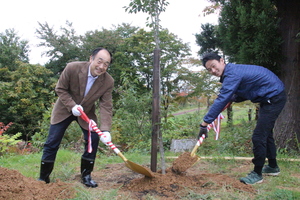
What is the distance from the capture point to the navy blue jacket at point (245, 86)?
2949 millimetres

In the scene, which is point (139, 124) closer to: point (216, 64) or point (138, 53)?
point (216, 64)

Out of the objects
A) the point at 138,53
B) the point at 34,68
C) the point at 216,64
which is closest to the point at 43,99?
the point at 34,68

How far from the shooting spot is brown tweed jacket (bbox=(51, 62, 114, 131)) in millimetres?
3064

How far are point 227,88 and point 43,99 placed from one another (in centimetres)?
1357

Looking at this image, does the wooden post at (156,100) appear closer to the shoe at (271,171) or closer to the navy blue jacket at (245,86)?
the navy blue jacket at (245,86)

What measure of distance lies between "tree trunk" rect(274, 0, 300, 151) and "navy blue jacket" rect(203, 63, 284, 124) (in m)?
2.13

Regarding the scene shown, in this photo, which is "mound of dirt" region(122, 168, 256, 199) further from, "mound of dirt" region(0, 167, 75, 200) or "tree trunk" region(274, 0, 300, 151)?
"tree trunk" region(274, 0, 300, 151)

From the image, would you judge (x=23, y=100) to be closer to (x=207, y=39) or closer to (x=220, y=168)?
(x=207, y=39)

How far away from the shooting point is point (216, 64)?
306 centimetres

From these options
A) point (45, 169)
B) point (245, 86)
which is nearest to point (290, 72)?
point (245, 86)

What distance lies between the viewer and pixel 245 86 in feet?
10.0

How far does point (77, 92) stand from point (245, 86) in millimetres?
2117

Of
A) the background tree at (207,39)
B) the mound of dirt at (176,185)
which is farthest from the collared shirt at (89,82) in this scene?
the background tree at (207,39)

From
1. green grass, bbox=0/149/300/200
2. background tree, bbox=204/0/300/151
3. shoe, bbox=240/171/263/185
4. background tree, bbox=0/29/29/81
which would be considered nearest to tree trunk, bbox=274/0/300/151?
background tree, bbox=204/0/300/151
